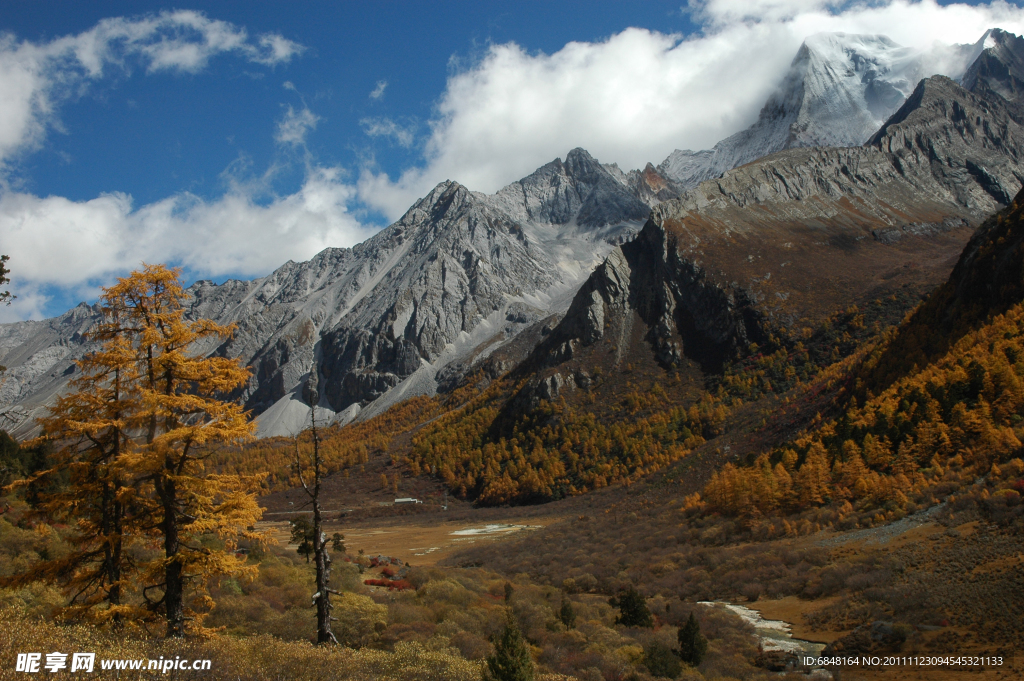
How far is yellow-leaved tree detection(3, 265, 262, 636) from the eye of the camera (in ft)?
39.5

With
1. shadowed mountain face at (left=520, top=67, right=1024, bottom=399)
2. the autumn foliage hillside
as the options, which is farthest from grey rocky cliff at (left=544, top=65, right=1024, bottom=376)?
the autumn foliage hillside

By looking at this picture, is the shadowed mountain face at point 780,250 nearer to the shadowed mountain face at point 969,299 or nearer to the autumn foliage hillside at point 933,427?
the shadowed mountain face at point 969,299

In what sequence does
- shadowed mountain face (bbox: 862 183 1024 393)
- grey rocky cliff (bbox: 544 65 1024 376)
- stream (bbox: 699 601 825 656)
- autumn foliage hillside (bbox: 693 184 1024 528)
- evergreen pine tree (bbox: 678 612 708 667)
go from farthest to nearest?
1. grey rocky cliff (bbox: 544 65 1024 376)
2. shadowed mountain face (bbox: 862 183 1024 393)
3. autumn foliage hillside (bbox: 693 184 1024 528)
4. stream (bbox: 699 601 825 656)
5. evergreen pine tree (bbox: 678 612 708 667)

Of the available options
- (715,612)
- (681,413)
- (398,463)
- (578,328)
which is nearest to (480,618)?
(715,612)

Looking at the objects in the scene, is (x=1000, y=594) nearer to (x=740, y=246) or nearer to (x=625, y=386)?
(x=625, y=386)

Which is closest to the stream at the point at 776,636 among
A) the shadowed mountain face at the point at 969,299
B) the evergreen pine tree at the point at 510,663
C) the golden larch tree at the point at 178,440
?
the evergreen pine tree at the point at 510,663

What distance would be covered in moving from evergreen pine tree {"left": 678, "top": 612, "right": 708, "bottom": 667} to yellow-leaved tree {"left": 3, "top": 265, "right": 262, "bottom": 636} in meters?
15.2

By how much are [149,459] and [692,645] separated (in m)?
17.9

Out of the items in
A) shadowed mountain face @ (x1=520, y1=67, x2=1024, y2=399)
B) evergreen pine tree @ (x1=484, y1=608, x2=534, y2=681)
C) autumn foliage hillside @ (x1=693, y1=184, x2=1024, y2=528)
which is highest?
shadowed mountain face @ (x1=520, y1=67, x2=1024, y2=399)

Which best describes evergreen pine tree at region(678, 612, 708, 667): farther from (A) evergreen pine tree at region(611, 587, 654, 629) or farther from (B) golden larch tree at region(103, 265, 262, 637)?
(B) golden larch tree at region(103, 265, 262, 637)

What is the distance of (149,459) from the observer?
11719mm

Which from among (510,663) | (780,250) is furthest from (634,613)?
(780,250)

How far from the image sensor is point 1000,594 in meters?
17.4

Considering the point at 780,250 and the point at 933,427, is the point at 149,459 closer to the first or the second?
the point at 933,427
